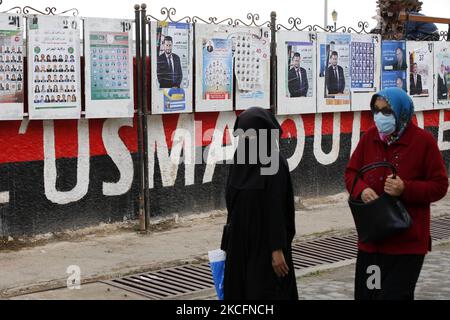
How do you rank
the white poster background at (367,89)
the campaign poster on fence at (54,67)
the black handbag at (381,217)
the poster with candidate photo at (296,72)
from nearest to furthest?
the black handbag at (381,217) → the campaign poster on fence at (54,67) → the poster with candidate photo at (296,72) → the white poster background at (367,89)

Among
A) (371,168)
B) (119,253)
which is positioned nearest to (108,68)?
(119,253)

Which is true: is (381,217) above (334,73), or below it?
below

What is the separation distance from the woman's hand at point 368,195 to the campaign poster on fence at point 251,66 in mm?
Answer: 5580

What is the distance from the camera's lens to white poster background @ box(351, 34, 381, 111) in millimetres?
12625

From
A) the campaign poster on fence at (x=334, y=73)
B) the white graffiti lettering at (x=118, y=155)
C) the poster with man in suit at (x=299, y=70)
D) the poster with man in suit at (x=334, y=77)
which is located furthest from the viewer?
the poster with man in suit at (x=334, y=77)

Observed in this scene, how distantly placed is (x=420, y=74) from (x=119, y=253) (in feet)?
22.4

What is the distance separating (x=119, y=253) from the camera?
8.84 metres

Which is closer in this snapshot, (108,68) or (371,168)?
(371,168)

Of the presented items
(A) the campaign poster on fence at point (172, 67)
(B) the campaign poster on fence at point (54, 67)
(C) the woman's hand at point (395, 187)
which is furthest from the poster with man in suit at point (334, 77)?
(C) the woman's hand at point (395, 187)

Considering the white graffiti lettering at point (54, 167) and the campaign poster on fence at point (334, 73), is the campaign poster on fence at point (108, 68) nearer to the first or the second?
the white graffiti lettering at point (54, 167)

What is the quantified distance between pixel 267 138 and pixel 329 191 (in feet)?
23.9

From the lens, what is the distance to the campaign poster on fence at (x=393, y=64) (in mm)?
13102

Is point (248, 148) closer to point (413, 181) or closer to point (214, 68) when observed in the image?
point (413, 181)

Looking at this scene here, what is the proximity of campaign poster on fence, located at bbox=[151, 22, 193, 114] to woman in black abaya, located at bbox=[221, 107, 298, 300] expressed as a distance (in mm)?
4579
